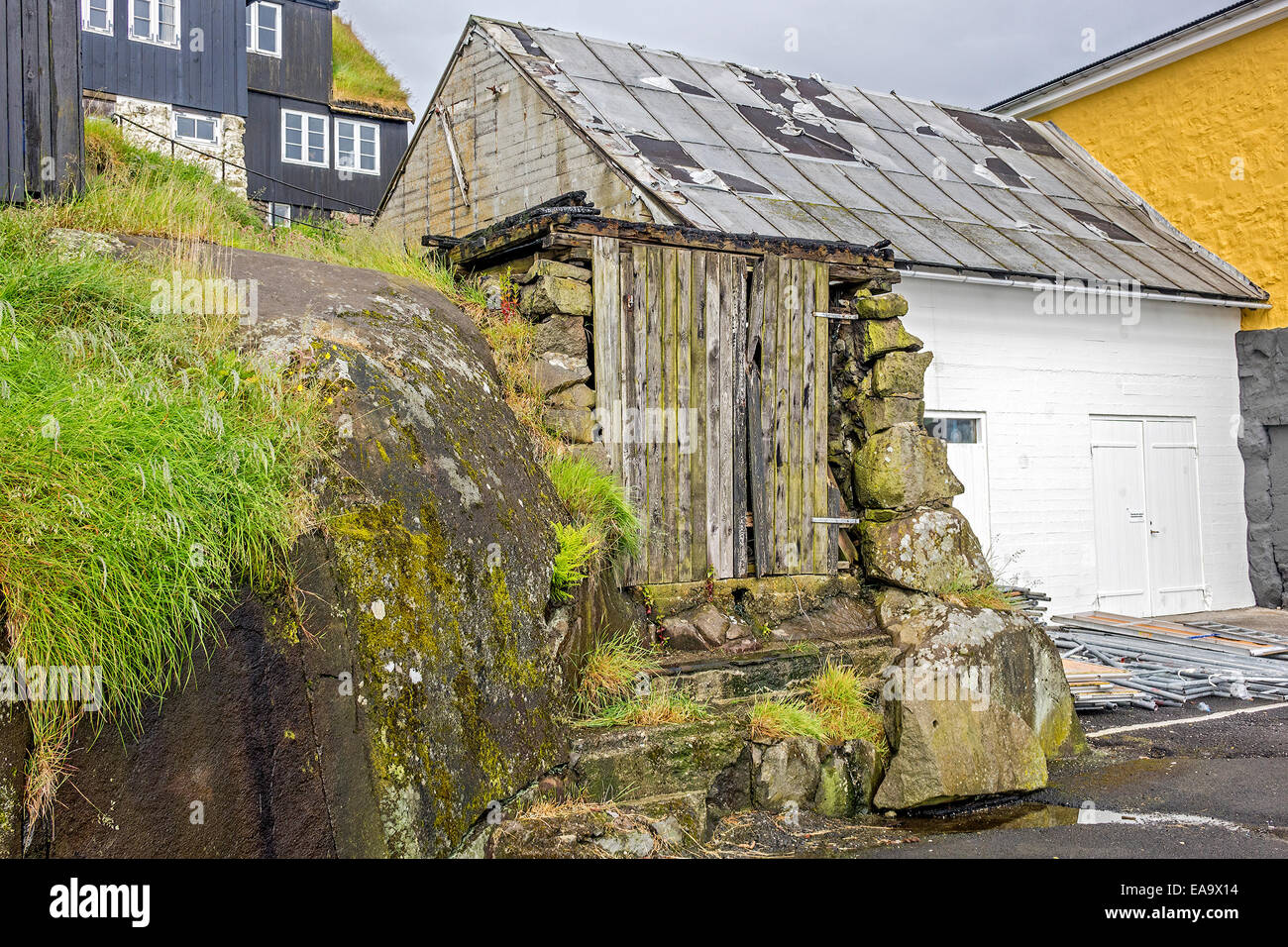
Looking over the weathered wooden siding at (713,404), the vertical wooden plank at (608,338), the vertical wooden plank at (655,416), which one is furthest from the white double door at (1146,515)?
the vertical wooden plank at (608,338)

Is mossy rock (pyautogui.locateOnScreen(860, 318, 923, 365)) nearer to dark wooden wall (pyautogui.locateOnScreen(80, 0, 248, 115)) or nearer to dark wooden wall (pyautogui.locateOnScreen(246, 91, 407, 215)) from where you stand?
dark wooden wall (pyautogui.locateOnScreen(80, 0, 248, 115))

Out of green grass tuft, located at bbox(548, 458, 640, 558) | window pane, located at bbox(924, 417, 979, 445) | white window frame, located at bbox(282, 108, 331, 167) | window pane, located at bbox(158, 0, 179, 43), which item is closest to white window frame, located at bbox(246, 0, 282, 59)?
white window frame, located at bbox(282, 108, 331, 167)

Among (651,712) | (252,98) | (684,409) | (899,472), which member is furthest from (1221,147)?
(252,98)

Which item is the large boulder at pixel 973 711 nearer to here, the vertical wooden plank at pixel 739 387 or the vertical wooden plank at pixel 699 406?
the vertical wooden plank at pixel 739 387

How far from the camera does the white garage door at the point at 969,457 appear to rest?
11.8 meters

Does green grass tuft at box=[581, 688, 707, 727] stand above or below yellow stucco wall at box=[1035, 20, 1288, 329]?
below

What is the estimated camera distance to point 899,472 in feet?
24.1

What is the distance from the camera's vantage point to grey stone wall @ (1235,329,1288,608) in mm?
13938

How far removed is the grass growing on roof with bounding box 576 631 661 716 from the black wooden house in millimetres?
15255

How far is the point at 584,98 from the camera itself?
41.1 feet

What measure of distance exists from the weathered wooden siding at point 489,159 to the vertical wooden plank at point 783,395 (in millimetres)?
3895

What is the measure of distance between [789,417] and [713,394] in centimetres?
63

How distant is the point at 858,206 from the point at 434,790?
9.60m
